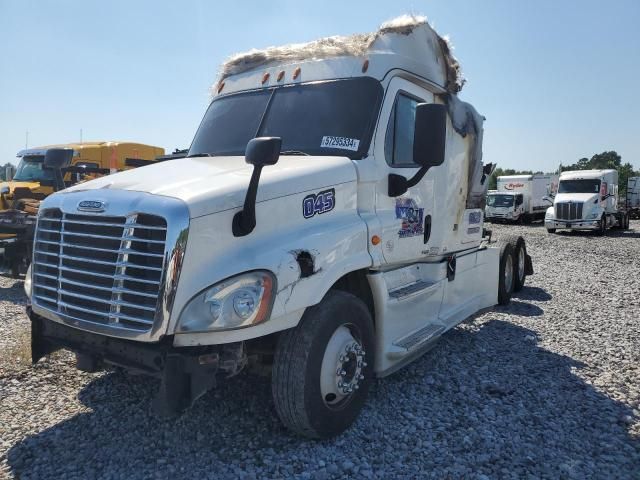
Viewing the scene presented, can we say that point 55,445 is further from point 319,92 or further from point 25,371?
point 319,92

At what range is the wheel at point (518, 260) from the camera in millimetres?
8453

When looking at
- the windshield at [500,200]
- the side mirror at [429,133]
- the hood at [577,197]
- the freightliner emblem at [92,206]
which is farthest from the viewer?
the windshield at [500,200]

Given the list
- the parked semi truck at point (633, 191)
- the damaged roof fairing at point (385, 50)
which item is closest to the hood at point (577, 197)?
the parked semi truck at point (633, 191)

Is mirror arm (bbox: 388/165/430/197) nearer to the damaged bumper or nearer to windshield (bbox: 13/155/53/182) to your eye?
the damaged bumper

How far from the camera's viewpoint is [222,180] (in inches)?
129

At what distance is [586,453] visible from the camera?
349 centimetres

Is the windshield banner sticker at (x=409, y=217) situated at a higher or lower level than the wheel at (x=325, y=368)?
higher

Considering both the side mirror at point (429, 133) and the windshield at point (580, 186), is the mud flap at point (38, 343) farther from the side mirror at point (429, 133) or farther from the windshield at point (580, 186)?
the windshield at point (580, 186)

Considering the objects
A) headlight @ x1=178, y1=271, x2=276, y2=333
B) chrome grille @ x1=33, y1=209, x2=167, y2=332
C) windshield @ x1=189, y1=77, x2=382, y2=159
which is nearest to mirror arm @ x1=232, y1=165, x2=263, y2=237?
headlight @ x1=178, y1=271, x2=276, y2=333

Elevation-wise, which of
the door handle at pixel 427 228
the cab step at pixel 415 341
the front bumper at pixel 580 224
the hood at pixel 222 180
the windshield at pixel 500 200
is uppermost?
the windshield at pixel 500 200

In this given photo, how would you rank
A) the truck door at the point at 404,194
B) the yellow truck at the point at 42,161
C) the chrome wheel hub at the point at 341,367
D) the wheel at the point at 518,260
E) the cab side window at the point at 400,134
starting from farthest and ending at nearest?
the yellow truck at the point at 42,161 → the wheel at the point at 518,260 → the cab side window at the point at 400,134 → the truck door at the point at 404,194 → the chrome wheel hub at the point at 341,367

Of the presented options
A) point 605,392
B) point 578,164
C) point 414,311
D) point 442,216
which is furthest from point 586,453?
point 578,164

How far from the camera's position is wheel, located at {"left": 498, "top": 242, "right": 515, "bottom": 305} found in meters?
7.89

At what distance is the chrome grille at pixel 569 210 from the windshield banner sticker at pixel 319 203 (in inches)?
881
